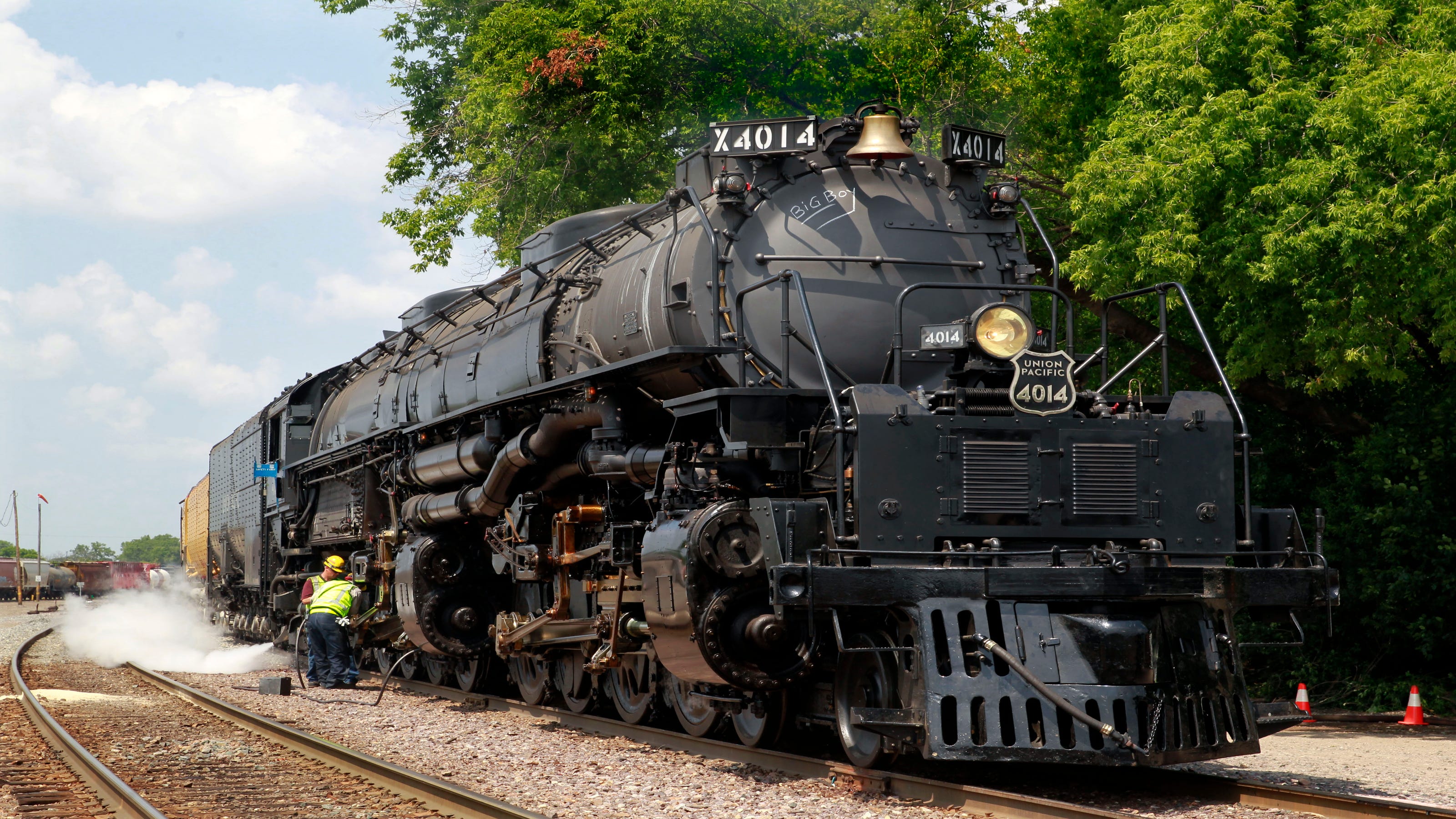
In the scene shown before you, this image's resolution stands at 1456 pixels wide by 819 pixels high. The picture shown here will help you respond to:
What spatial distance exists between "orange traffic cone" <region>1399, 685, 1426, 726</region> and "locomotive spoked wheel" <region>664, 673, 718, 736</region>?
689cm

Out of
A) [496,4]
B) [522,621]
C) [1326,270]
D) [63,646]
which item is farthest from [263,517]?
[1326,270]

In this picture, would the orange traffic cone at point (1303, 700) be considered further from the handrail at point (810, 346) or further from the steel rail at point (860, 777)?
the handrail at point (810, 346)

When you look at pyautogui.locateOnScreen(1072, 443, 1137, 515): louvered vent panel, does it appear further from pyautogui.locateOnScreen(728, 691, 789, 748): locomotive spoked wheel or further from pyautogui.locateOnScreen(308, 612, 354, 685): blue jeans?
pyautogui.locateOnScreen(308, 612, 354, 685): blue jeans

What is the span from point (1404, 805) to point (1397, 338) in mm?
6741

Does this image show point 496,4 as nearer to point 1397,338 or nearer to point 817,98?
point 817,98

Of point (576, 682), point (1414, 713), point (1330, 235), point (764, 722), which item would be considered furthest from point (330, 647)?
point (1414, 713)

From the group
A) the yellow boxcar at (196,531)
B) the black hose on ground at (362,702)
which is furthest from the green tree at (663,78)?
the yellow boxcar at (196,531)

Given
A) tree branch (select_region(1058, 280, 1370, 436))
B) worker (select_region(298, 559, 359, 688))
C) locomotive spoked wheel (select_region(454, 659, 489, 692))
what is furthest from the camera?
worker (select_region(298, 559, 359, 688))

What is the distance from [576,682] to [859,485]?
4.73m

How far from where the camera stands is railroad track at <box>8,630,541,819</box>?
6.87 m

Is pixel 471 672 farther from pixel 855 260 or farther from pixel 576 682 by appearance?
pixel 855 260

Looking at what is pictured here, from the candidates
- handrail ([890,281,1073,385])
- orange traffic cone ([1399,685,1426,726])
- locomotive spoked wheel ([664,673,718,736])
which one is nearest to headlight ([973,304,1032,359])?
handrail ([890,281,1073,385])

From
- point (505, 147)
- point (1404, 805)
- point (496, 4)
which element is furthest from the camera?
point (496, 4)

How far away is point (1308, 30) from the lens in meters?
12.0
